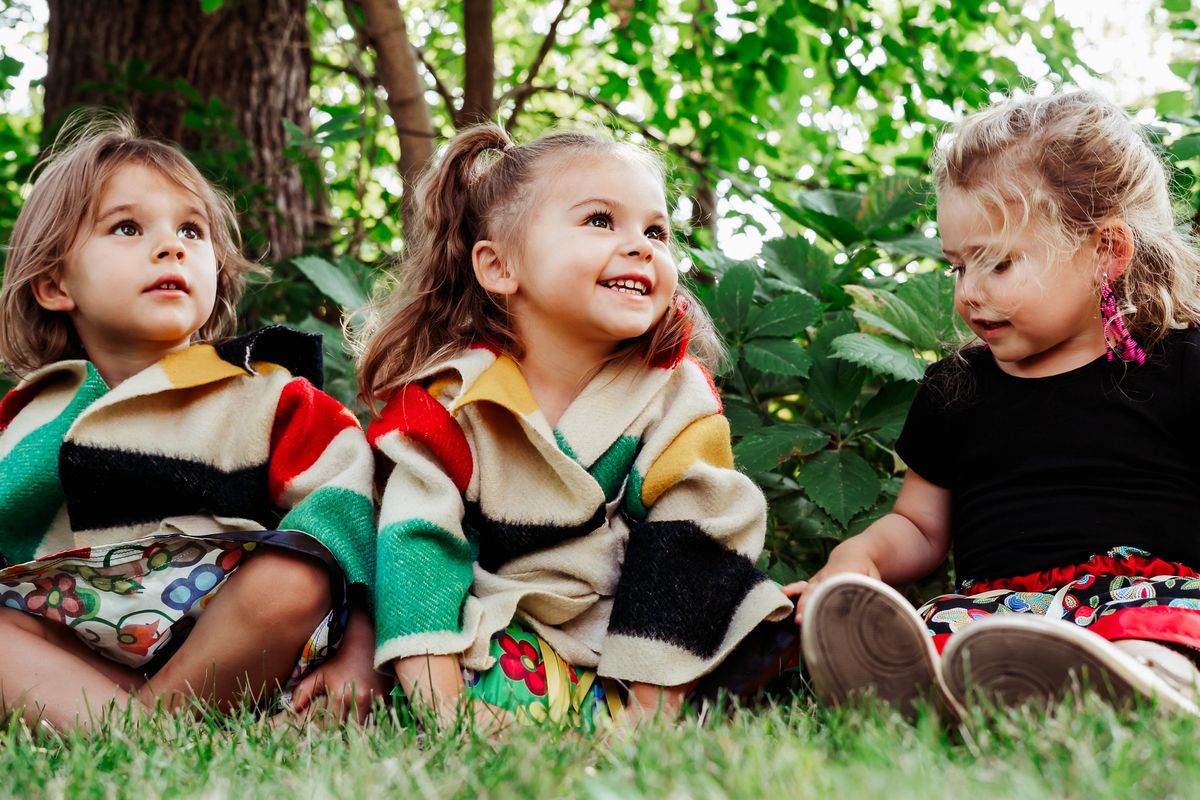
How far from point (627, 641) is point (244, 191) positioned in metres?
2.31

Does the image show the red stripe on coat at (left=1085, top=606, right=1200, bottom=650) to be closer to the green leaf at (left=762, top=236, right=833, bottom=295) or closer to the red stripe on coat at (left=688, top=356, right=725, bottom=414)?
the red stripe on coat at (left=688, top=356, right=725, bottom=414)

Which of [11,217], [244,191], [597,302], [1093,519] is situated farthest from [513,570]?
[11,217]

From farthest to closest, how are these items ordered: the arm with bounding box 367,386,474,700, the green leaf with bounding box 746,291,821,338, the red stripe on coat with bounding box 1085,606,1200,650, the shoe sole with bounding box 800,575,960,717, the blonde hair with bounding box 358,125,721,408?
the green leaf with bounding box 746,291,821,338 → the blonde hair with bounding box 358,125,721,408 → the arm with bounding box 367,386,474,700 → the red stripe on coat with bounding box 1085,606,1200,650 → the shoe sole with bounding box 800,575,960,717

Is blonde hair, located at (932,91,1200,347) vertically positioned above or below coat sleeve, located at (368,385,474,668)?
above

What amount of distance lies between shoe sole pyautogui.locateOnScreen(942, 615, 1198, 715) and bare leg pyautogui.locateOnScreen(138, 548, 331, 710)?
1136 millimetres

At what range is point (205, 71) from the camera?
434cm

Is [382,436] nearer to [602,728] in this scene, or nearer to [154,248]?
[154,248]

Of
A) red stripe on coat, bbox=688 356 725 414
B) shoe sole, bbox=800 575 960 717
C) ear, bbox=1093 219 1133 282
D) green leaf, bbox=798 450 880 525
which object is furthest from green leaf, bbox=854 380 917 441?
shoe sole, bbox=800 575 960 717

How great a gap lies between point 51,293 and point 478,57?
2.05m

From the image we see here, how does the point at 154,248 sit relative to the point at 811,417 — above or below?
above

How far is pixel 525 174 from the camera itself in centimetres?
252

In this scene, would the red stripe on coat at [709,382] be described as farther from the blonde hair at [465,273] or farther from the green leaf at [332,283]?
the green leaf at [332,283]

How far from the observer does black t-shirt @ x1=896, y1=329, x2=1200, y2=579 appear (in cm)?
221

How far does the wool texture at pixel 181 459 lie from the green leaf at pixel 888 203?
1.53 meters
